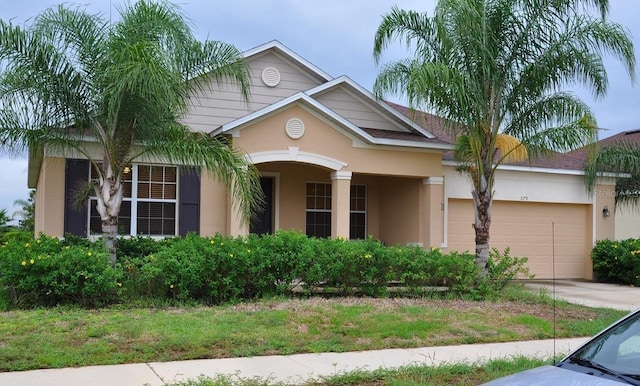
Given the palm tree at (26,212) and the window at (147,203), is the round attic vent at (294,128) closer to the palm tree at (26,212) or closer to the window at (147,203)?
the window at (147,203)

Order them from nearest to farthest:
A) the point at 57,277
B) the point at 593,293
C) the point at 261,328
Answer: the point at 261,328 < the point at 57,277 < the point at 593,293

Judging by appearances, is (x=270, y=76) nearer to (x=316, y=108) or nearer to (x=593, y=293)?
(x=316, y=108)

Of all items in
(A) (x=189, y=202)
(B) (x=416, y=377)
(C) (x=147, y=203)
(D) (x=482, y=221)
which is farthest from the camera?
(A) (x=189, y=202)

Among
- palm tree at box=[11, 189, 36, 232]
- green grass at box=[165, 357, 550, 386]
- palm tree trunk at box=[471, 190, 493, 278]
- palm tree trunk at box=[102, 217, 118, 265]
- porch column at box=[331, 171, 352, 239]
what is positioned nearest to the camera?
green grass at box=[165, 357, 550, 386]

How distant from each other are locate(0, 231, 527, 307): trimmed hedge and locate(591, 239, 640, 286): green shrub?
620 cm

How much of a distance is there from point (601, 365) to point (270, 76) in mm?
13706

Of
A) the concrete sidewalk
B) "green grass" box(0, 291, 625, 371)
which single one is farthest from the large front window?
the concrete sidewalk

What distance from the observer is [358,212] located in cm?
1816

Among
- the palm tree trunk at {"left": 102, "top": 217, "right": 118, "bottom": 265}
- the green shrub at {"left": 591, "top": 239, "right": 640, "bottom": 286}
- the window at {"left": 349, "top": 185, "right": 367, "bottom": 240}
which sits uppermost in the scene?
the window at {"left": 349, "top": 185, "right": 367, "bottom": 240}

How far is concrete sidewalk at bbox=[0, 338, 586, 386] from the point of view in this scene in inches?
270

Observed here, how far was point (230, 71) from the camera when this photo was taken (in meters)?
12.5

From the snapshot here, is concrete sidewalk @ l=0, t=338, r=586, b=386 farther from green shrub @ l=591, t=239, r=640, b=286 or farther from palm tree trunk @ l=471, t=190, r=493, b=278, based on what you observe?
green shrub @ l=591, t=239, r=640, b=286

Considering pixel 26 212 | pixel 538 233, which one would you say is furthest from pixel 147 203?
pixel 26 212

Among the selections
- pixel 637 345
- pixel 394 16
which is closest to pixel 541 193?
pixel 394 16
